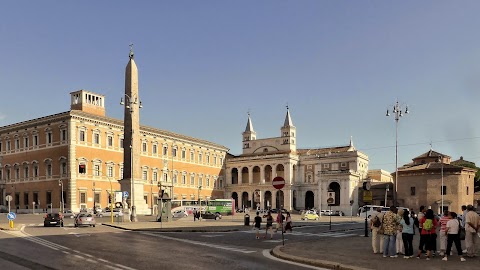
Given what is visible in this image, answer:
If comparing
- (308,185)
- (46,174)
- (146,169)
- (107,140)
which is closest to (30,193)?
(46,174)

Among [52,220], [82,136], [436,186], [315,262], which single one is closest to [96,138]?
[82,136]

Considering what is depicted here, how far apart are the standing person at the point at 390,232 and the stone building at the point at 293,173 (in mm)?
84600

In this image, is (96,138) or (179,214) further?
(96,138)

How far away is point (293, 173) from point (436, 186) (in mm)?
36535

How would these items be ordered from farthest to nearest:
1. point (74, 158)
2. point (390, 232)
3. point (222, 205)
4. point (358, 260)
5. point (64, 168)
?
point (222, 205) → point (64, 168) → point (74, 158) → point (390, 232) → point (358, 260)

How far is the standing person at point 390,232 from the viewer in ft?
53.0

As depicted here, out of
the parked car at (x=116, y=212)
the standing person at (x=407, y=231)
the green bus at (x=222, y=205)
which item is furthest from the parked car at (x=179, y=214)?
the standing person at (x=407, y=231)

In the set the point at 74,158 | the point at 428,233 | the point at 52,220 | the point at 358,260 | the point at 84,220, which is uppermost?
the point at 74,158

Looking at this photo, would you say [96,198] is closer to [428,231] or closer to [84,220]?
[84,220]

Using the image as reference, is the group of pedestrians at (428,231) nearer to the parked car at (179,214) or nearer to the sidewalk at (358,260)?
the sidewalk at (358,260)

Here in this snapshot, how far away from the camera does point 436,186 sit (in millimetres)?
85875

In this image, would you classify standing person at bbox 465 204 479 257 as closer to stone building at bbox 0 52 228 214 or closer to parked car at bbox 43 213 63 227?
parked car at bbox 43 213 63 227

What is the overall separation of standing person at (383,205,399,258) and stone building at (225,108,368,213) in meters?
84.6

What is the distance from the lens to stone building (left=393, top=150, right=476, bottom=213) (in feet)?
277
